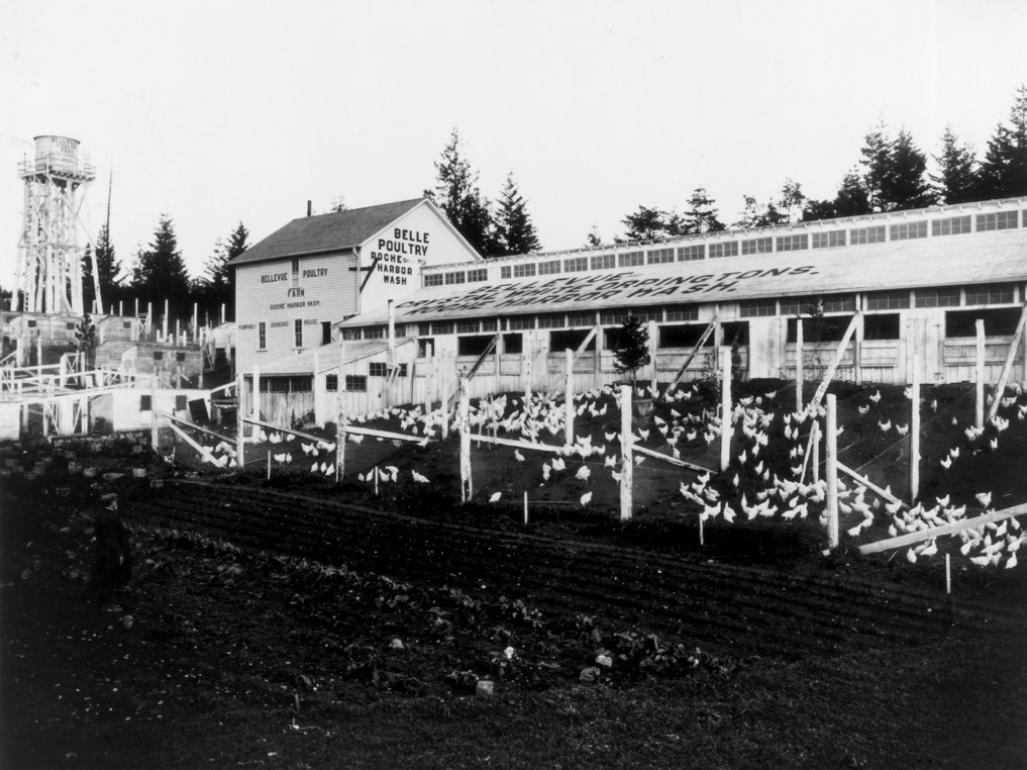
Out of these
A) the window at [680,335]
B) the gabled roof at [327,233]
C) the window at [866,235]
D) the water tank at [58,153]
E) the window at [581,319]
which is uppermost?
the water tank at [58,153]

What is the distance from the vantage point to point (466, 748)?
320 inches

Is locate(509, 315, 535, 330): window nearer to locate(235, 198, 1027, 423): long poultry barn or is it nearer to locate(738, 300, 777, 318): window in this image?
locate(235, 198, 1027, 423): long poultry barn

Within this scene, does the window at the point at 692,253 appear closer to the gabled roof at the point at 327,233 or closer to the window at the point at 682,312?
the window at the point at 682,312

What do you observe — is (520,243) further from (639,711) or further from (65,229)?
(639,711)

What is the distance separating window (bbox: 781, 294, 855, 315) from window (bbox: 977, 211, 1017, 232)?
6470 mm

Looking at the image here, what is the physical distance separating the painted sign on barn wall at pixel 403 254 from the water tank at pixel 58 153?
1686 cm

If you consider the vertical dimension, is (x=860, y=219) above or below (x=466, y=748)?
above

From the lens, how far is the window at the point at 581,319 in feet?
106

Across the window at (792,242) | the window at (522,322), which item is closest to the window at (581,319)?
the window at (522,322)

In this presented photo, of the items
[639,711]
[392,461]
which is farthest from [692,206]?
[639,711]

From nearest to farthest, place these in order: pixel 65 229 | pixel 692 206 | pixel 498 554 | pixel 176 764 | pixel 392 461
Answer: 1. pixel 176 764
2. pixel 498 554
3. pixel 392 461
4. pixel 65 229
5. pixel 692 206

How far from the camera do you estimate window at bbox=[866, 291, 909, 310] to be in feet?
86.6

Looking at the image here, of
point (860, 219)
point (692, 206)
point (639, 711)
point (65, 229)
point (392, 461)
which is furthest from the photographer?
point (692, 206)

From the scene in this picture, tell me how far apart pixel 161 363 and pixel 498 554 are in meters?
40.9
